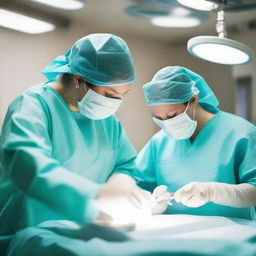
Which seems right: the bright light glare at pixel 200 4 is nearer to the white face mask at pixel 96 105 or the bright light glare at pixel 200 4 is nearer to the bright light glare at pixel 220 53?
the bright light glare at pixel 220 53

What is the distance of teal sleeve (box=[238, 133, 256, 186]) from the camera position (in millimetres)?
1979

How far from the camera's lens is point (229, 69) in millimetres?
2664

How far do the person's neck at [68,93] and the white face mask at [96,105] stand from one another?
0.06 m

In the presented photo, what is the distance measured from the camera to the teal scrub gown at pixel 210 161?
203cm

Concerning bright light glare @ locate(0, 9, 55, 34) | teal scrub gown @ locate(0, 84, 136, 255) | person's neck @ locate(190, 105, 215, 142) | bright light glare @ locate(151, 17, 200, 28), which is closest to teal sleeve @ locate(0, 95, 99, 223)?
teal scrub gown @ locate(0, 84, 136, 255)

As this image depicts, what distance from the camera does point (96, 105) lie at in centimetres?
184

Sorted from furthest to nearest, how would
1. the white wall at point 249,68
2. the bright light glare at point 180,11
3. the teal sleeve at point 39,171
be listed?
the white wall at point 249,68, the bright light glare at point 180,11, the teal sleeve at point 39,171

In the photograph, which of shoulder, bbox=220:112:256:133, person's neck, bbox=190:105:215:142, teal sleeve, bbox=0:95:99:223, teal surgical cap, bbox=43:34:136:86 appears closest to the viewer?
teal sleeve, bbox=0:95:99:223

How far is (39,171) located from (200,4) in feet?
4.71

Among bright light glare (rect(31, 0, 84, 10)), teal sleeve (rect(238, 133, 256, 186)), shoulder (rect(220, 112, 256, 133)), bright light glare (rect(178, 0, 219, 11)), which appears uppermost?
bright light glare (rect(31, 0, 84, 10))

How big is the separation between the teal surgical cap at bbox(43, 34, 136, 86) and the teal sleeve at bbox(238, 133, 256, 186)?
685mm

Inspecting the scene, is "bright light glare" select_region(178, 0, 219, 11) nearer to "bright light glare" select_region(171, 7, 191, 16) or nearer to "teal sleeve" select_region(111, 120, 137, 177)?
"bright light glare" select_region(171, 7, 191, 16)

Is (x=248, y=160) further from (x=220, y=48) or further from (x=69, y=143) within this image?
(x=69, y=143)

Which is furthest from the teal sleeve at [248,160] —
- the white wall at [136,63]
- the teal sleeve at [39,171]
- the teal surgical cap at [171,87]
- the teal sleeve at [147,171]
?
the teal sleeve at [39,171]
